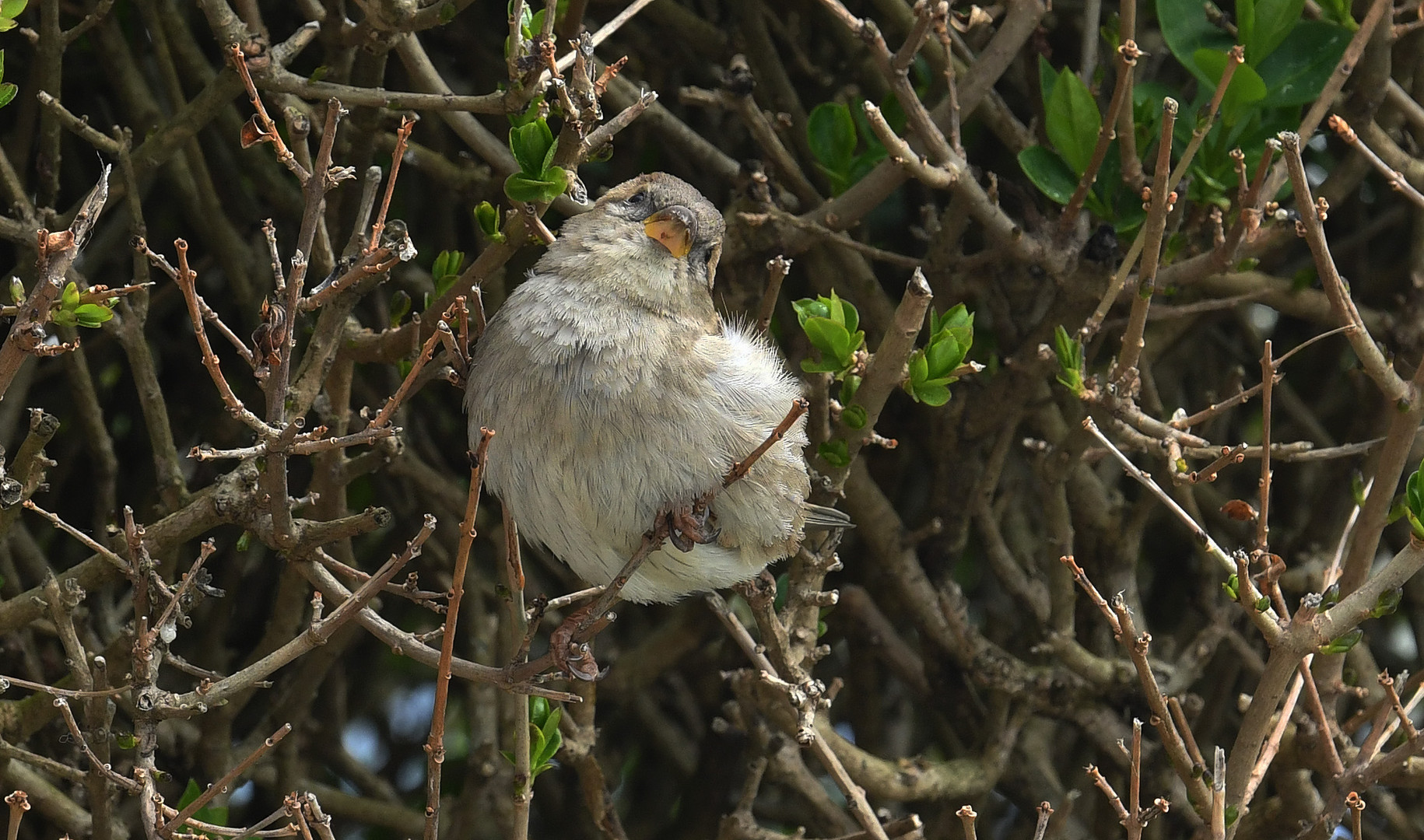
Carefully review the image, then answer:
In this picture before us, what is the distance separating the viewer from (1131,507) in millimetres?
3086

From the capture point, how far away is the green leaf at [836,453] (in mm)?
2320

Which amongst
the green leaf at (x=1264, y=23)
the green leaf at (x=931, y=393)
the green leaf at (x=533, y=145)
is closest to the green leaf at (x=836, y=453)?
the green leaf at (x=931, y=393)

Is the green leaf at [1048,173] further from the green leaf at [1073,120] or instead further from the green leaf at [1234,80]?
the green leaf at [1234,80]

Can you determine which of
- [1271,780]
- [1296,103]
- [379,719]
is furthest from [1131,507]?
[379,719]

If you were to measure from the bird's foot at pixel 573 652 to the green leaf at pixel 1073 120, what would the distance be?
1.15 m

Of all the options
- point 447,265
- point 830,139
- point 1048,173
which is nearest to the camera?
point 447,265

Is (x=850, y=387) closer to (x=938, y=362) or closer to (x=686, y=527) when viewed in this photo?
(x=938, y=362)

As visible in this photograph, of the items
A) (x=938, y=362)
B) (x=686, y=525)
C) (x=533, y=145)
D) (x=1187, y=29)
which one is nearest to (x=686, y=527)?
(x=686, y=525)

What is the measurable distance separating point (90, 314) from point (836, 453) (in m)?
1.14

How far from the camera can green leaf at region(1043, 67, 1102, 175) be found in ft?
7.98

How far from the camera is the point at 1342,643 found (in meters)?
2.00

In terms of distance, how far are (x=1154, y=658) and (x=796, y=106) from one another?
1403 millimetres

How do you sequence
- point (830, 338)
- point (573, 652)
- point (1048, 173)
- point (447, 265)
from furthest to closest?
1. point (1048, 173)
2. point (447, 265)
3. point (830, 338)
4. point (573, 652)

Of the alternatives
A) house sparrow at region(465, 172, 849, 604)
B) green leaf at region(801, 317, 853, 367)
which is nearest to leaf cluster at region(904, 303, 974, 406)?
green leaf at region(801, 317, 853, 367)
